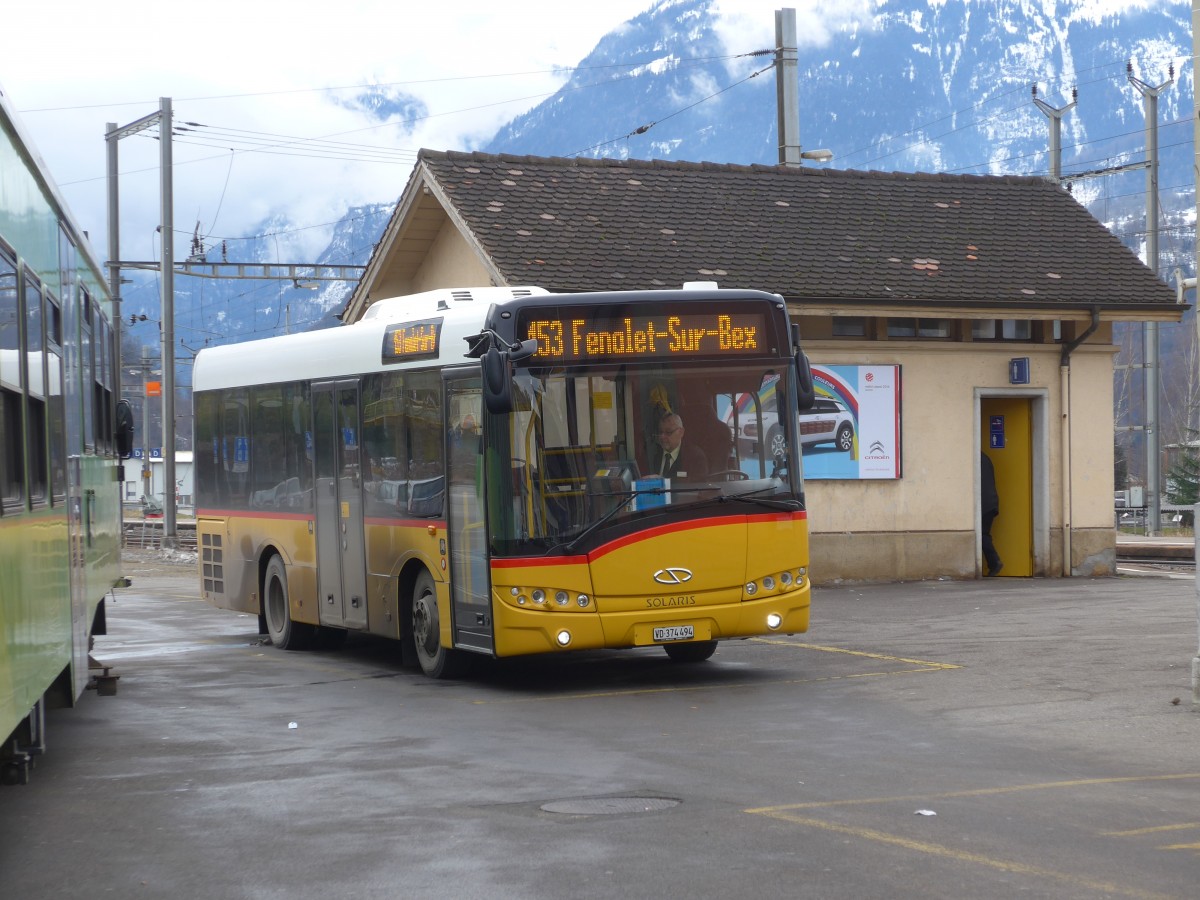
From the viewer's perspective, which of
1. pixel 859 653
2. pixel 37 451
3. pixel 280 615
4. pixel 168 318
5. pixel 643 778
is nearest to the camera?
pixel 37 451

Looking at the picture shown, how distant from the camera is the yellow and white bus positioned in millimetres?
13125

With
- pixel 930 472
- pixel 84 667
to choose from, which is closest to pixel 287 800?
pixel 84 667

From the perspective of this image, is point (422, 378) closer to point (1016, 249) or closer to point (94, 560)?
point (94, 560)

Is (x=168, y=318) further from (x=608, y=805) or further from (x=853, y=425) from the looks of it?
(x=608, y=805)

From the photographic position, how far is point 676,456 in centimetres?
1337

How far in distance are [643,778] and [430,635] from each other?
551 centimetres

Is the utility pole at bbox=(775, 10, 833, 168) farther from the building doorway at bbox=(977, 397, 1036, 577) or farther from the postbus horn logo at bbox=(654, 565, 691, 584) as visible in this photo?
the postbus horn logo at bbox=(654, 565, 691, 584)

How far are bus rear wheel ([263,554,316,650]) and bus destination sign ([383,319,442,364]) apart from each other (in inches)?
140

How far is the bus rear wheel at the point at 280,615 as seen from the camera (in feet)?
58.8

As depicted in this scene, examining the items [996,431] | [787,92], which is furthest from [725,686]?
[787,92]

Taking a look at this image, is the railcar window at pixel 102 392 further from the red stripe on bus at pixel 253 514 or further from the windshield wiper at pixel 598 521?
the windshield wiper at pixel 598 521

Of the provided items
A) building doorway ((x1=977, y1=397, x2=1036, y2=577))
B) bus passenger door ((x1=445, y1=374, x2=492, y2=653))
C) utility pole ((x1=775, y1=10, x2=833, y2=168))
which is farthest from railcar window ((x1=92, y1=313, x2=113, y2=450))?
utility pole ((x1=775, y1=10, x2=833, y2=168))

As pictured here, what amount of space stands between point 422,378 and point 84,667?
440 cm

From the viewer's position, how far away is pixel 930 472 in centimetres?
2472
